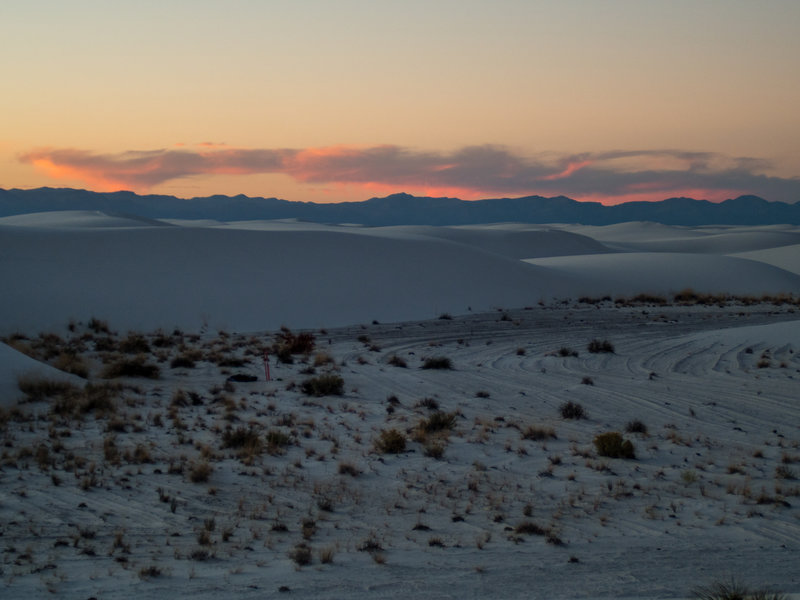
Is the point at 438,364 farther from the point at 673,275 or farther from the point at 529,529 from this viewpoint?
the point at 673,275

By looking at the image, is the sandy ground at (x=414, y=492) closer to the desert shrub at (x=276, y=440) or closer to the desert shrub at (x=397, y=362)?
the desert shrub at (x=276, y=440)

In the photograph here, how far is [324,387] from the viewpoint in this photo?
14.7 metres

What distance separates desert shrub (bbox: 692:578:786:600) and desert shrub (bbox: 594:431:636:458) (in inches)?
158

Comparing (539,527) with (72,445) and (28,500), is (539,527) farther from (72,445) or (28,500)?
(72,445)

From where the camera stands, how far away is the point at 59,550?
20.9 feet

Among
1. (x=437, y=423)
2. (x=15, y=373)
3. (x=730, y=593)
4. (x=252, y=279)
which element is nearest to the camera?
(x=730, y=593)

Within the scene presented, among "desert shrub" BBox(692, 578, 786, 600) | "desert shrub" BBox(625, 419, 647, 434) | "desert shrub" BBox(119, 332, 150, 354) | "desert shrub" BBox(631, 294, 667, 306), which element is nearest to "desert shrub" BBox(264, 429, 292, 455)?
"desert shrub" BBox(625, 419, 647, 434)

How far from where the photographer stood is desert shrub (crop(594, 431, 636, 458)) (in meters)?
9.76

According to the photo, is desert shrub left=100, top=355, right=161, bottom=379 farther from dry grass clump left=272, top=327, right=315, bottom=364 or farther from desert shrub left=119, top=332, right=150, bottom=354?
desert shrub left=119, top=332, right=150, bottom=354

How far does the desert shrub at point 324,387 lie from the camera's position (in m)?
14.7

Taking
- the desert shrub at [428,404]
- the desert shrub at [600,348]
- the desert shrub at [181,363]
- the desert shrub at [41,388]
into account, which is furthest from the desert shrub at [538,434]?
the desert shrub at [600,348]

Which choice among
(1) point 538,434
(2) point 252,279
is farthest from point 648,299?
(1) point 538,434

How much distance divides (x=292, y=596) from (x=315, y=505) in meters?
2.42

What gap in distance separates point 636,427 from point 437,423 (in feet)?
10.1
